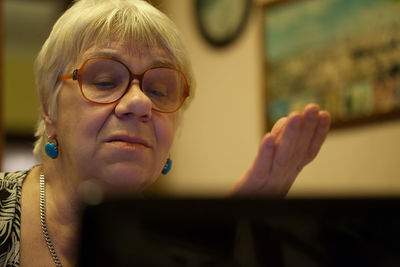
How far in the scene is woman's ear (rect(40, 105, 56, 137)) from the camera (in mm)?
1218

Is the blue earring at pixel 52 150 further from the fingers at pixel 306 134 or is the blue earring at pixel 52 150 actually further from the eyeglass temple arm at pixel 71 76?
the fingers at pixel 306 134

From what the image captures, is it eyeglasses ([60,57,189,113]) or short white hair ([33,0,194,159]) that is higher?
short white hair ([33,0,194,159])

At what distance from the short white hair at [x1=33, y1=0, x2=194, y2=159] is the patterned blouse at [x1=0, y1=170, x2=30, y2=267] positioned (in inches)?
6.6

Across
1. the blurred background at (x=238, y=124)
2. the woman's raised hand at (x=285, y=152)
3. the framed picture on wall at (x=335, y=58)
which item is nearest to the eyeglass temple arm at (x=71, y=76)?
the woman's raised hand at (x=285, y=152)

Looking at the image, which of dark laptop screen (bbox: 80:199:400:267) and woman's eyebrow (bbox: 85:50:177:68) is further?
woman's eyebrow (bbox: 85:50:177:68)

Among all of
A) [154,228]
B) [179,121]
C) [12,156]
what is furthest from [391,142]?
[12,156]

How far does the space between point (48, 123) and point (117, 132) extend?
22cm

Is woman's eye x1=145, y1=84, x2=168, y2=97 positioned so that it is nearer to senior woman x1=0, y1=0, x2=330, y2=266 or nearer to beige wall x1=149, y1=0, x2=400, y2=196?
senior woman x1=0, y1=0, x2=330, y2=266

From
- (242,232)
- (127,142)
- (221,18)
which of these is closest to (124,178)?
(127,142)

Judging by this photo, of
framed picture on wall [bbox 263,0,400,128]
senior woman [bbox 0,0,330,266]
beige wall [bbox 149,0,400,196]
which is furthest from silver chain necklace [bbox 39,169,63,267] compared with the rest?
framed picture on wall [bbox 263,0,400,128]

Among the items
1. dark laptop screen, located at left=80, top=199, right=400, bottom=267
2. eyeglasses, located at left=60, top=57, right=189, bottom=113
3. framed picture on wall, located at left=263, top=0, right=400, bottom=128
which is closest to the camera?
dark laptop screen, located at left=80, top=199, right=400, bottom=267

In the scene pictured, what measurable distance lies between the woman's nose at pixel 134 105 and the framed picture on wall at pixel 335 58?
1.33 m

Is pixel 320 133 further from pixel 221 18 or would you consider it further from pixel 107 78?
pixel 221 18

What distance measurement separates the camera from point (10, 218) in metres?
1.09
